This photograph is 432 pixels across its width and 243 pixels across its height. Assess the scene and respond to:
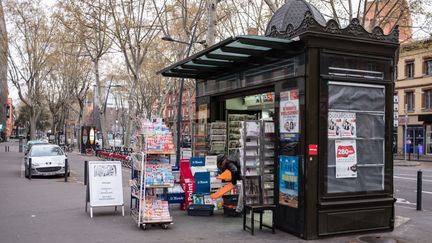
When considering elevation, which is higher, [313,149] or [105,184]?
[313,149]

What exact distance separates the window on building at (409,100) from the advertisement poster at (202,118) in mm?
34380

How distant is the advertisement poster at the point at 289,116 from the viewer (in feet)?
26.8

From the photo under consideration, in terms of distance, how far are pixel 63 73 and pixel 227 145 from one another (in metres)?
37.1

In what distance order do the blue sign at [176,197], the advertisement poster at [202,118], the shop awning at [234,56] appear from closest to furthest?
the shop awning at [234,56]
the blue sign at [176,197]
the advertisement poster at [202,118]

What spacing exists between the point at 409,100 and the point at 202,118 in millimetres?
34969

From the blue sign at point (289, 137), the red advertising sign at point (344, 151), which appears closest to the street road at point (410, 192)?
the red advertising sign at point (344, 151)

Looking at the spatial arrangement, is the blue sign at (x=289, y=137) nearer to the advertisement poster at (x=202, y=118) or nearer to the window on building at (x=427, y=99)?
the advertisement poster at (x=202, y=118)

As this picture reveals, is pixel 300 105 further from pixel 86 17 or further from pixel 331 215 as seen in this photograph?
pixel 86 17

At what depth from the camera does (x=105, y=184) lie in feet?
34.3

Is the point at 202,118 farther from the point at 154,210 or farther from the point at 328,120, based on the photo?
the point at 328,120

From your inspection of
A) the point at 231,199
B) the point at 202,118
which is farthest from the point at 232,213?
the point at 202,118

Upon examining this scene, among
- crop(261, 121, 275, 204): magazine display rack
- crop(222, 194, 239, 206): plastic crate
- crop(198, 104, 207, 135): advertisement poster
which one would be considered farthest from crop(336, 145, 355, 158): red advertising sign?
crop(198, 104, 207, 135): advertisement poster

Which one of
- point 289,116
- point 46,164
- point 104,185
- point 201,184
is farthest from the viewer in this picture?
Result: point 46,164

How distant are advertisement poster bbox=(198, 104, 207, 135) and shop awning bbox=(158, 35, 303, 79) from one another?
0.89m
